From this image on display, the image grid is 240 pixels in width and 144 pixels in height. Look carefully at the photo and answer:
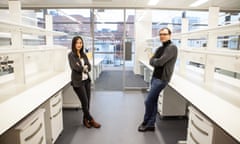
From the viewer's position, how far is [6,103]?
76.2 inches

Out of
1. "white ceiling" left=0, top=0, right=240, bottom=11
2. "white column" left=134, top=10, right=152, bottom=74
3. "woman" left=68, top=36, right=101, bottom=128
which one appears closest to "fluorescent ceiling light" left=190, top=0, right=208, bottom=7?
"white ceiling" left=0, top=0, right=240, bottom=11

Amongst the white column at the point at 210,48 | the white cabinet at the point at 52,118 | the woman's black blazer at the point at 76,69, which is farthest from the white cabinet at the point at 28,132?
the white column at the point at 210,48

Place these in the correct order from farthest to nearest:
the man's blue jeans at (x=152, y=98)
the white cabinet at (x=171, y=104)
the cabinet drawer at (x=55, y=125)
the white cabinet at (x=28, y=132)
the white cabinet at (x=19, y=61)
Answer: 1. the white cabinet at (x=171, y=104)
2. the man's blue jeans at (x=152, y=98)
3. the cabinet drawer at (x=55, y=125)
4. the white cabinet at (x=19, y=61)
5. the white cabinet at (x=28, y=132)

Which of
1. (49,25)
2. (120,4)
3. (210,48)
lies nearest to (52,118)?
(210,48)

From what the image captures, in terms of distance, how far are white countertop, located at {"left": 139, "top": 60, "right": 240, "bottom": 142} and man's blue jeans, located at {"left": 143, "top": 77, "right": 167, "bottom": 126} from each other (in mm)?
236

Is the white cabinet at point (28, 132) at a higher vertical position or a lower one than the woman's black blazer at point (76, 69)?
lower

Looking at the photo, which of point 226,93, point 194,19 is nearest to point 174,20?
point 194,19

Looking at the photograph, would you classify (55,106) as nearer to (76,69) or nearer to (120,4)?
(76,69)

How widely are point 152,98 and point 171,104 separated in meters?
0.73

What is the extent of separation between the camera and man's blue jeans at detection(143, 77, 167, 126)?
280cm

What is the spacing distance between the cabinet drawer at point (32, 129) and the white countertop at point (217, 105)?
1527mm

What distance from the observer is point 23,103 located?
1.93 m

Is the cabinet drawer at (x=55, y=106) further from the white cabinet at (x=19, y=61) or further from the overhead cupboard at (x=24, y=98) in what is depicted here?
the white cabinet at (x=19, y=61)

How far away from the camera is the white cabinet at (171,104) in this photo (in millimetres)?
3391
